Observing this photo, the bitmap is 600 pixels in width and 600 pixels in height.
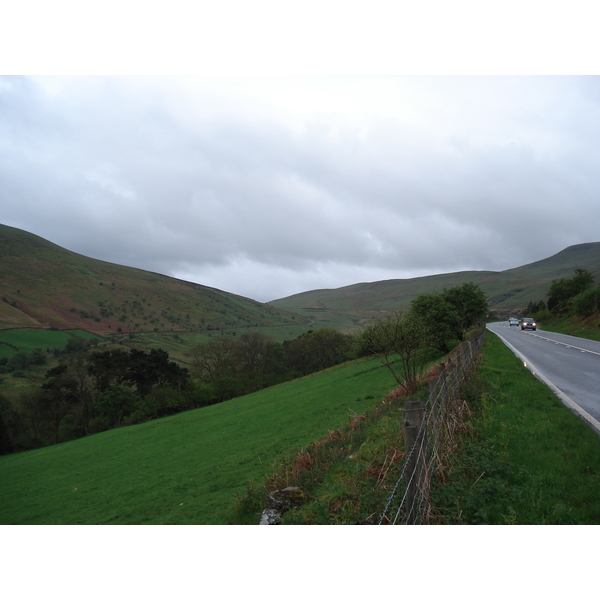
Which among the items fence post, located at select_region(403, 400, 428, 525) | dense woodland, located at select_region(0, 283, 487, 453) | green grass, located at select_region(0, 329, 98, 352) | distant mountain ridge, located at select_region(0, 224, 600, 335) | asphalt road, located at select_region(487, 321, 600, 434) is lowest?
dense woodland, located at select_region(0, 283, 487, 453)

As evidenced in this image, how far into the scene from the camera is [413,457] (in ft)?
15.0

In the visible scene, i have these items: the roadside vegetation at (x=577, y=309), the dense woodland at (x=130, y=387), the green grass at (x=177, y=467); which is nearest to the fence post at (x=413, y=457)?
the green grass at (x=177, y=467)

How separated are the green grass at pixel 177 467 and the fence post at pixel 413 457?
269 inches

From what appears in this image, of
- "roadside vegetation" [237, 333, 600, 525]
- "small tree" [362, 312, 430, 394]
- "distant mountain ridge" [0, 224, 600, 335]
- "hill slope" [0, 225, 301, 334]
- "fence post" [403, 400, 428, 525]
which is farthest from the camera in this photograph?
"hill slope" [0, 225, 301, 334]

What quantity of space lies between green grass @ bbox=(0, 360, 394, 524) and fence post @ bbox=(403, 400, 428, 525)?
22.4ft

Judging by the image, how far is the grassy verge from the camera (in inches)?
180

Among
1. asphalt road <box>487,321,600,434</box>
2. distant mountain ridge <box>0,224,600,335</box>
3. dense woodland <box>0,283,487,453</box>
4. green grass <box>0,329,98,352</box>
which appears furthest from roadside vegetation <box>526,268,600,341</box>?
green grass <box>0,329,98,352</box>

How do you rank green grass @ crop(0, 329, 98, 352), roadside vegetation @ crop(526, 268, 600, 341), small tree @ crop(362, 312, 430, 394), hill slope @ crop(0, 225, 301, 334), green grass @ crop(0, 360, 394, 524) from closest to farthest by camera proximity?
green grass @ crop(0, 360, 394, 524) → small tree @ crop(362, 312, 430, 394) → roadside vegetation @ crop(526, 268, 600, 341) → green grass @ crop(0, 329, 98, 352) → hill slope @ crop(0, 225, 301, 334)

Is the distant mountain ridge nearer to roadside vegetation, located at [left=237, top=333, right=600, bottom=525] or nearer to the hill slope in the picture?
the hill slope

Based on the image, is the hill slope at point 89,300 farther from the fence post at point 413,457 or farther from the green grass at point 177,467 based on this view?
the fence post at point 413,457

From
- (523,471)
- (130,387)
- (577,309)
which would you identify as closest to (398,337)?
(523,471)

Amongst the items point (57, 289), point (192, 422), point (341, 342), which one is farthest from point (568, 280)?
point (57, 289)

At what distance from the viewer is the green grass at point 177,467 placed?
13.9 m

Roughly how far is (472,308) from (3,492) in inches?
1663
